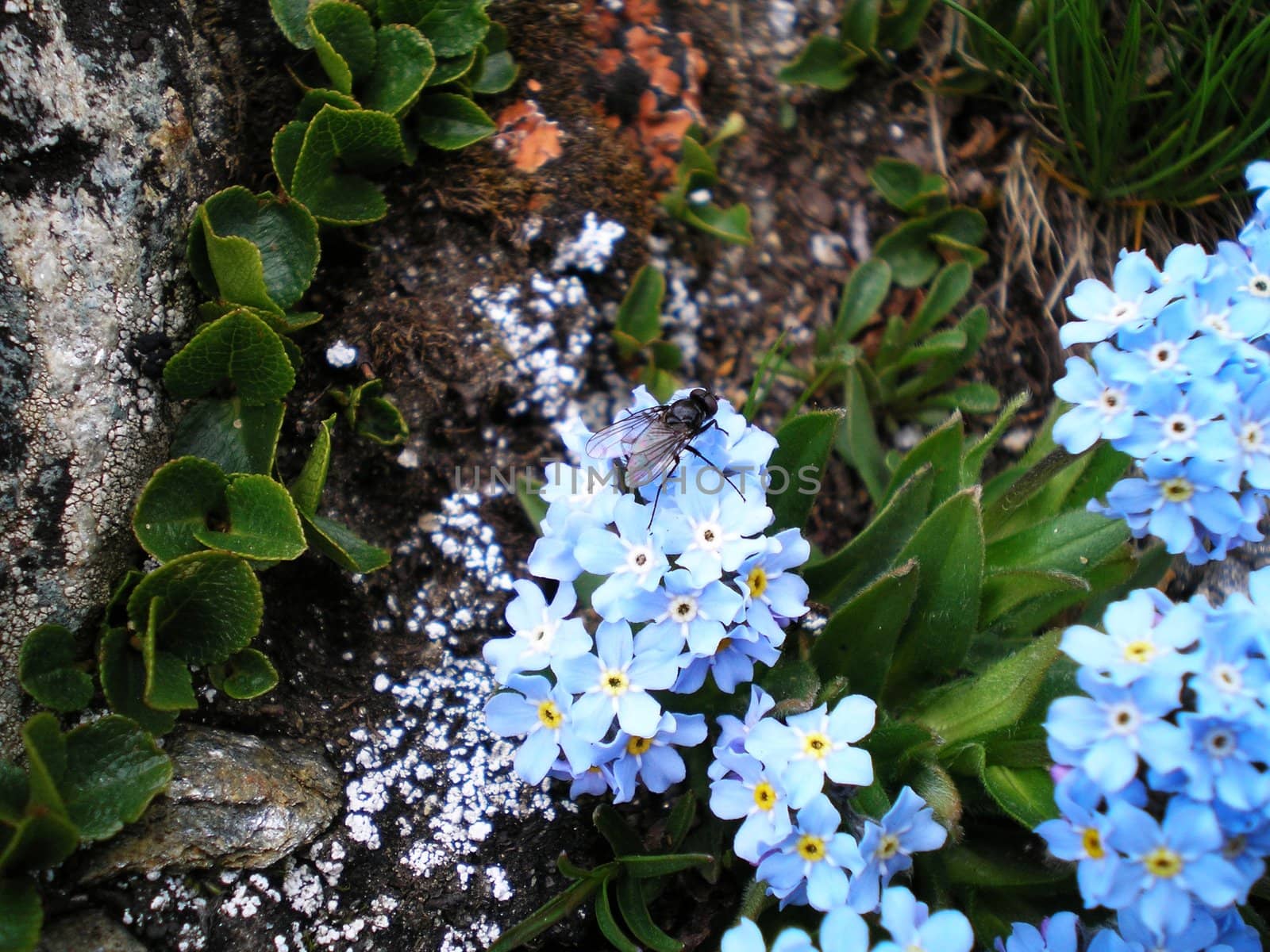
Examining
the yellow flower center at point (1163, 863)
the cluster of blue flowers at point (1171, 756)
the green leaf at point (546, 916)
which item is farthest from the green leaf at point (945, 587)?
the green leaf at point (546, 916)

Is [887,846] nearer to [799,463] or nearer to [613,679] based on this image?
[613,679]

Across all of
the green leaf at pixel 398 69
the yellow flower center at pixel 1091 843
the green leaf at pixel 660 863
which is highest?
the green leaf at pixel 398 69

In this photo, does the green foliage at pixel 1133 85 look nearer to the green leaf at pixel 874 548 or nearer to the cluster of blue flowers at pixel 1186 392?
the cluster of blue flowers at pixel 1186 392

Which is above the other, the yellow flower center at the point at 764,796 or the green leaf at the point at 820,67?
the green leaf at the point at 820,67

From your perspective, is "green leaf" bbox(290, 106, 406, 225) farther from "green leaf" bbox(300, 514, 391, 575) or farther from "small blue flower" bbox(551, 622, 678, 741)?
"small blue flower" bbox(551, 622, 678, 741)

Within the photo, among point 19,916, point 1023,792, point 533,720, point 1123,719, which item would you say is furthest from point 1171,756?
point 19,916

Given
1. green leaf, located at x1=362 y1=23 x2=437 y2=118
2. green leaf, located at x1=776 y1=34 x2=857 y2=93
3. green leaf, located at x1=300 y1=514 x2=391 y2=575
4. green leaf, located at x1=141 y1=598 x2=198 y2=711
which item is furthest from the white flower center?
green leaf, located at x1=776 y1=34 x2=857 y2=93
